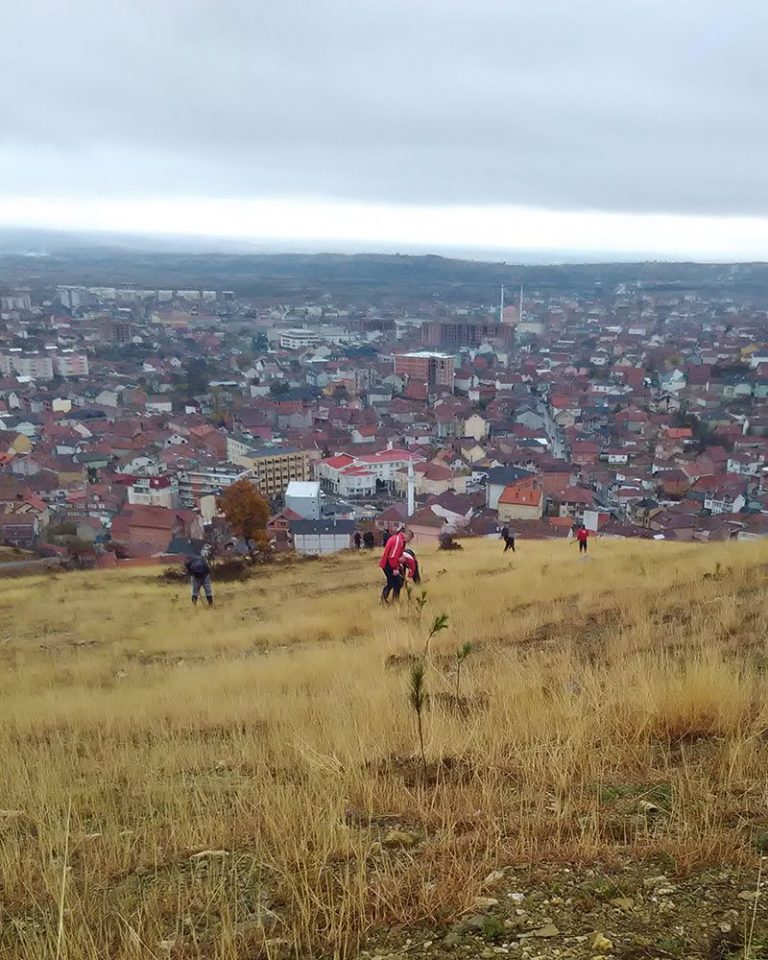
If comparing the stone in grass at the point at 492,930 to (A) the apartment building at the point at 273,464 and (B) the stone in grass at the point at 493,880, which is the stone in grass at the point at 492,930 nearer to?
(B) the stone in grass at the point at 493,880

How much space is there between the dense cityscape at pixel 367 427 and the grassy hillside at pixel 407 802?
21.4 meters

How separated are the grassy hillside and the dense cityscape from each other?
70.4ft

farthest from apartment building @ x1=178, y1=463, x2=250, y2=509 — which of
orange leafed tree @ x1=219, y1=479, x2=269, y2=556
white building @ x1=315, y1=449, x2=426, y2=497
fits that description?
orange leafed tree @ x1=219, y1=479, x2=269, y2=556

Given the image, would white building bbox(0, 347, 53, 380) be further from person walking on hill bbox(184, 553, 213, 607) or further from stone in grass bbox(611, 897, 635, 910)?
stone in grass bbox(611, 897, 635, 910)

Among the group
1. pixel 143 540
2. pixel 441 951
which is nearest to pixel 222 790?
pixel 441 951

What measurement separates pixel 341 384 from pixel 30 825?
9695 cm

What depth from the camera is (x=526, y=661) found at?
5363 mm

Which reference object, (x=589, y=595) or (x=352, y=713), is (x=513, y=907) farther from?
(x=589, y=595)

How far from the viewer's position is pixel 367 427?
74312 mm

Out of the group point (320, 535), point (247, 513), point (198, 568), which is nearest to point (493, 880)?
point (198, 568)

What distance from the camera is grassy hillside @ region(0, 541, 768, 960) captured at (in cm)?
201

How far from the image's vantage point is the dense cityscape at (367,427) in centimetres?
4428

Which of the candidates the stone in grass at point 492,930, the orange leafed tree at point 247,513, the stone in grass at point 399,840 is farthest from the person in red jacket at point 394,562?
the orange leafed tree at point 247,513

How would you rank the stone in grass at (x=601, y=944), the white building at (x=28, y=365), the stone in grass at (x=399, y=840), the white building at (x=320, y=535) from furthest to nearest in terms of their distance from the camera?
the white building at (x=28, y=365)
the white building at (x=320, y=535)
the stone in grass at (x=399, y=840)
the stone in grass at (x=601, y=944)
